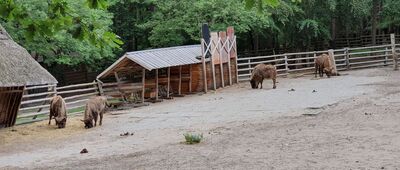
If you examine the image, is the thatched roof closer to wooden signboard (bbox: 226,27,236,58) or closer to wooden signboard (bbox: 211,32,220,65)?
wooden signboard (bbox: 211,32,220,65)

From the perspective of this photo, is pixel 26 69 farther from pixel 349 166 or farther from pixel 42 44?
pixel 349 166

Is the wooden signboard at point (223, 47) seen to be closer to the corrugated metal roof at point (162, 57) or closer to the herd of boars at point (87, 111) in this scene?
the corrugated metal roof at point (162, 57)

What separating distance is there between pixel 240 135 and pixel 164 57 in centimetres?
1078

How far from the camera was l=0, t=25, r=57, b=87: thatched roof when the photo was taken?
14.6 m

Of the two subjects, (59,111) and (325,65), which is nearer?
(59,111)

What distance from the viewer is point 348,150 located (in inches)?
355

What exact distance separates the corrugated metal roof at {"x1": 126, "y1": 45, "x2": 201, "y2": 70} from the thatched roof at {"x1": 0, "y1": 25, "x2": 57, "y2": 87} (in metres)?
5.05

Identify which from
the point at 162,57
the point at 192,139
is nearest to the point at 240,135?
the point at 192,139

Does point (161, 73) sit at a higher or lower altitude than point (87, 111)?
higher

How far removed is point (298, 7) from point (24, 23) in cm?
2942

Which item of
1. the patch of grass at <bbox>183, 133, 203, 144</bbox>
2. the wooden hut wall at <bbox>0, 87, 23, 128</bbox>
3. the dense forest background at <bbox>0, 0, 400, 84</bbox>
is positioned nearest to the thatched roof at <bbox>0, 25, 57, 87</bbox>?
the dense forest background at <bbox>0, 0, 400, 84</bbox>

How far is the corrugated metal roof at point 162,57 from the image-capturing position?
20438mm

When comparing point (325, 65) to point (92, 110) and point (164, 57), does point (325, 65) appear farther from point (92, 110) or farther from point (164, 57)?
point (92, 110)

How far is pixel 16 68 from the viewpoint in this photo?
1513cm
